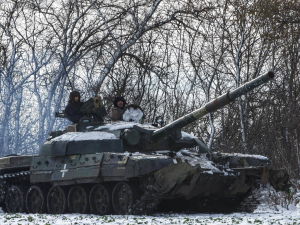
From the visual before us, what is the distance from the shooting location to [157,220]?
10352 mm

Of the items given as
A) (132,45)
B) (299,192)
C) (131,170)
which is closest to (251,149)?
(299,192)

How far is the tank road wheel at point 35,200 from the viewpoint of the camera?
1448 cm

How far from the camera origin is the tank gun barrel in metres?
10.6

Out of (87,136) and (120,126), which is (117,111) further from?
(87,136)

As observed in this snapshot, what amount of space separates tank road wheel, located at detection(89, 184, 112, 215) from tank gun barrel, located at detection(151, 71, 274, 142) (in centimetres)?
163

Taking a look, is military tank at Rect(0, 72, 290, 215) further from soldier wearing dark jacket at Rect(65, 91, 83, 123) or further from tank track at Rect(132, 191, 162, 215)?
soldier wearing dark jacket at Rect(65, 91, 83, 123)

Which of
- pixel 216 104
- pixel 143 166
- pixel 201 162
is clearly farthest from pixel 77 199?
pixel 216 104

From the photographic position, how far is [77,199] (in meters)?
13.8

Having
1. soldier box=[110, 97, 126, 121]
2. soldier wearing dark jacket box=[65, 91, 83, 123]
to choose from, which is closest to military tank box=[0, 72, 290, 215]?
soldier box=[110, 97, 126, 121]

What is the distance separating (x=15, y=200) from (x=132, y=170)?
5120 mm

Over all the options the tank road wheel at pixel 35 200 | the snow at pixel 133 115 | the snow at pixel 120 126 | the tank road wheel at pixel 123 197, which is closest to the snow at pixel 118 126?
the snow at pixel 120 126

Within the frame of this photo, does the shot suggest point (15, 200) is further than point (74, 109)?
Yes

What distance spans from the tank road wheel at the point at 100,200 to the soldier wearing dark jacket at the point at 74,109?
2.08 m

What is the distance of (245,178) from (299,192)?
5285 millimetres
